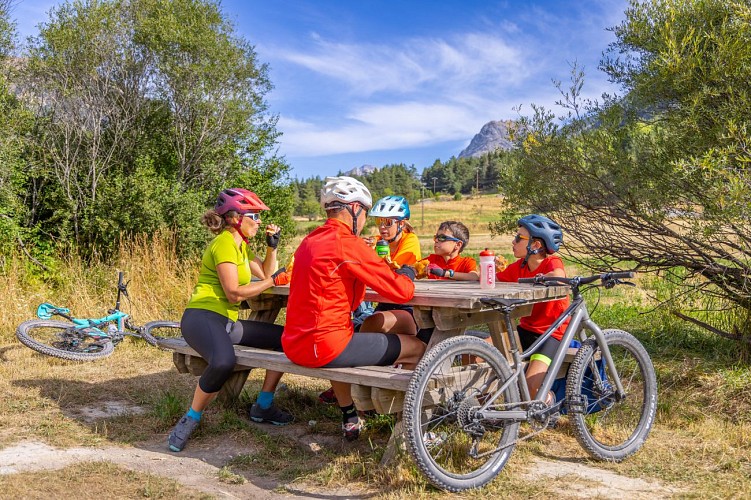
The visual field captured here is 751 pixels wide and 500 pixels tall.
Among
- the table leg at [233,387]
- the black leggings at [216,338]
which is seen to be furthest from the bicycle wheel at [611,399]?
the table leg at [233,387]

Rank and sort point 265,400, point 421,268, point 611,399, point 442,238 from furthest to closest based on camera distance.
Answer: point 442,238, point 421,268, point 265,400, point 611,399

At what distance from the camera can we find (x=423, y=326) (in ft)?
14.4

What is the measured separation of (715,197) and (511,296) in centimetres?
205

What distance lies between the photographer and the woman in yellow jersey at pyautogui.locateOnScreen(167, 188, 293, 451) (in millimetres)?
4625

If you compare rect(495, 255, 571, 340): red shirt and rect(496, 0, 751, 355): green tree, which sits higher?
rect(496, 0, 751, 355): green tree

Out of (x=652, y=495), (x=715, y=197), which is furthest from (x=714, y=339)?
(x=652, y=495)

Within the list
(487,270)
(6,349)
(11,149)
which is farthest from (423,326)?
(11,149)

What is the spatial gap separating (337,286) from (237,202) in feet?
4.20

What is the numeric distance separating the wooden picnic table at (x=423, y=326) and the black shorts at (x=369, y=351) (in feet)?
0.18

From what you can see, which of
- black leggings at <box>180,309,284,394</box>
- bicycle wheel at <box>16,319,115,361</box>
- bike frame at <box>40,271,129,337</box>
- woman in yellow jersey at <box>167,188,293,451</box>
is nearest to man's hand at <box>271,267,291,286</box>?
woman in yellow jersey at <box>167,188,293,451</box>

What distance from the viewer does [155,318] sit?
29.5 ft

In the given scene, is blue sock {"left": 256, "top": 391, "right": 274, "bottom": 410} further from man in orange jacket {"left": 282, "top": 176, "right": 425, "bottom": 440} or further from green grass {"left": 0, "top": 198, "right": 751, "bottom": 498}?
man in orange jacket {"left": 282, "top": 176, "right": 425, "bottom": 440}

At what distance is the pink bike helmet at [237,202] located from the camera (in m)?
4.83

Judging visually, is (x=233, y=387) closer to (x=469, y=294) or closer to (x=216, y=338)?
(x=216, y=338)
